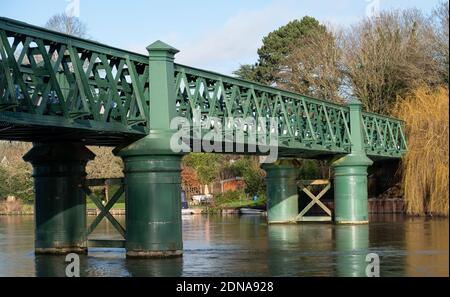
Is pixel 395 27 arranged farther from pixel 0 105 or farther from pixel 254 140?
pixel 0 105

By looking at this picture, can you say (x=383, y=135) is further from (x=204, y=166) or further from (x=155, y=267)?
(x=204, y=166)

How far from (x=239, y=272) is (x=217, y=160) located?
7532 centimetres

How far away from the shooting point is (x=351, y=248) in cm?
3603

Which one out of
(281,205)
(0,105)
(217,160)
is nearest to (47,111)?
(0,105)

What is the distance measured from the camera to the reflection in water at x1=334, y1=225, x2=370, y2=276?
27.2m

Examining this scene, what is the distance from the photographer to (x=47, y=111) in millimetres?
28094

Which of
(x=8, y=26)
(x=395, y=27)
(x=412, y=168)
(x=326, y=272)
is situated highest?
(x=395, y=27)

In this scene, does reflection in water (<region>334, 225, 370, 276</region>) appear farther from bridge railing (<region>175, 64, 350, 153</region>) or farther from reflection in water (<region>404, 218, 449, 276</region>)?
bridge railing (<region>175, 64, 350, 153</region>)

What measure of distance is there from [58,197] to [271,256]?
873 cm

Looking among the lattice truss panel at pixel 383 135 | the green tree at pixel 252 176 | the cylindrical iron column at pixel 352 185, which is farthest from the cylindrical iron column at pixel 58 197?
the green tree at pixel 252 176

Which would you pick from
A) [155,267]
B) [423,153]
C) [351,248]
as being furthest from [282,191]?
[155,267]

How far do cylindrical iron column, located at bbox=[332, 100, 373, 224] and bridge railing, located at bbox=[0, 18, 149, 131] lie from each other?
24436 millimetres

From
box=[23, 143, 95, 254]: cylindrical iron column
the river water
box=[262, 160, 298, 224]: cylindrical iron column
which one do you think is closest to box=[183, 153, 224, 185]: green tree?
box=[262, 160, 298, 224]: cylindrical iron column
